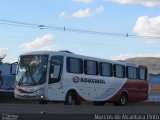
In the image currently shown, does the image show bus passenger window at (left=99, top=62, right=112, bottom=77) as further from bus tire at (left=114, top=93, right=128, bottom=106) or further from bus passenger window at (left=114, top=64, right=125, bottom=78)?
bus tire at (left=114, top=93, right=128, bottom=106)

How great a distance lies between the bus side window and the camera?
2797cm

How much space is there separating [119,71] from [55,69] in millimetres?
7490

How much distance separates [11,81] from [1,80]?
2.00 metres

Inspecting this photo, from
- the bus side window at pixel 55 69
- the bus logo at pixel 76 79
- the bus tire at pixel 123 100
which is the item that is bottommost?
the bus tire at pixel 123 100

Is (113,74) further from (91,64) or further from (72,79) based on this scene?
(72,79)

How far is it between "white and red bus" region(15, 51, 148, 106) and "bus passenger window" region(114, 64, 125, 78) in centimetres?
40

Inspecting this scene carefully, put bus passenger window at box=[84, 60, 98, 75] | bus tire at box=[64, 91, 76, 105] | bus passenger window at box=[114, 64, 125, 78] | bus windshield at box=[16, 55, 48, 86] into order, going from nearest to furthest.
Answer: bus windshield at box=[16, 55, 48, 86], bus tire at box=[64, 91, 76, 105], bus passenger window at box=[84, 60, 98, 75], bus passenger window at box=[114, 64, 125, 78]

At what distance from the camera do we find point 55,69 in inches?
1103

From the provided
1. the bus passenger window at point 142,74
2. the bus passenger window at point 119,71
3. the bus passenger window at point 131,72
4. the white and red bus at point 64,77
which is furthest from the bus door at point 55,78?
the bus passenger window at point 142,74

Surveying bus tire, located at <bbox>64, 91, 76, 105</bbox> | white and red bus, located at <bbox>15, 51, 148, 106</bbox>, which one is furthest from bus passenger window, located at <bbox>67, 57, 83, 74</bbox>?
bus tire, located at <bbox>64, 91, 76, 105</bbox>

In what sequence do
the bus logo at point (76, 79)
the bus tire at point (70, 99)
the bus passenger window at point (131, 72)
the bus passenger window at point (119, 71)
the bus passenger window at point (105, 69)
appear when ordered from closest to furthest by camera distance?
the bus tire at point (70, 99)
the bus logo at point (76, 79)
the bus passenger window at point (105, 69)
the bus passenger window at point (119, 71)
the bus passenger window at point (131, 72)

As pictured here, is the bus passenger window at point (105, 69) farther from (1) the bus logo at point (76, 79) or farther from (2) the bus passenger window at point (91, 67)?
(1) the bus logo at point (76, 79)

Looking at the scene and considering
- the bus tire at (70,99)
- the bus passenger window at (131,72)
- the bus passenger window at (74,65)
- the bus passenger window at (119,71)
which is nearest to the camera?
the bus tire at (70,99)

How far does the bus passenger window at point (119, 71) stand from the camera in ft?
111
